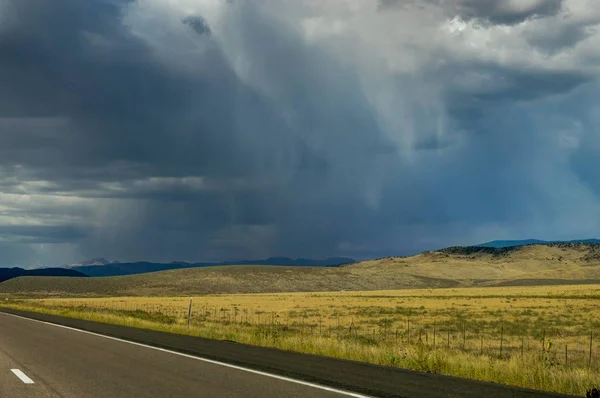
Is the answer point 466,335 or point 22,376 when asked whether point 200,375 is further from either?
point 466,335

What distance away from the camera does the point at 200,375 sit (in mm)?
12344

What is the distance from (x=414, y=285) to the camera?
192m

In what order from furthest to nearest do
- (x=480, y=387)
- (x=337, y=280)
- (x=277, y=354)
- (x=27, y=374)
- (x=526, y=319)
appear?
(x=337, y=280), (x=526, y=319), (x=277, y=354), (x=27, y=374), (x=480, y=387)

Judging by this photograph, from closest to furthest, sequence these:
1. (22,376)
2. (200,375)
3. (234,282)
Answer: (22,376)
(200,375)
(234,282)

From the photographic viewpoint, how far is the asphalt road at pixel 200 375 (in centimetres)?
1038

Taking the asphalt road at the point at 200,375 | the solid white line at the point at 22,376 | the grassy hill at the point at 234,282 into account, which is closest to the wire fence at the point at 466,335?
the asphalt road at the point at 200,375

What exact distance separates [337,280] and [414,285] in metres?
26.0

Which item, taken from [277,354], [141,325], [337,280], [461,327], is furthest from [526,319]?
[337,280]

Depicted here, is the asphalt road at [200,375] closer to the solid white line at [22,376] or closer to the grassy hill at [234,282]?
the solid white line at [22,376]

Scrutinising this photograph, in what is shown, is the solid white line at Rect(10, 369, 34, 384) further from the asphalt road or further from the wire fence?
the wire fence

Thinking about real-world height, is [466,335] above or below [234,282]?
below

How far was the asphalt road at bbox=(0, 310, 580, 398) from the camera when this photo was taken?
34.1 feet

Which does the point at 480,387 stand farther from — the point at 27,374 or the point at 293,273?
the point at 293,273

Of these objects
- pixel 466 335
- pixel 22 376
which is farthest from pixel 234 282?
pixel 22 376
